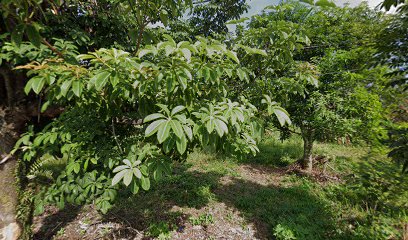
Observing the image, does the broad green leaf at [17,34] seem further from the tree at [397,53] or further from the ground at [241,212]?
the tree at [397,53]

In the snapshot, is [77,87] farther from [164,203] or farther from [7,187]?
[164,203]

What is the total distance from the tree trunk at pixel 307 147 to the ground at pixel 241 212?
297 mm

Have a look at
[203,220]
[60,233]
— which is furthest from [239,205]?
[60,233]

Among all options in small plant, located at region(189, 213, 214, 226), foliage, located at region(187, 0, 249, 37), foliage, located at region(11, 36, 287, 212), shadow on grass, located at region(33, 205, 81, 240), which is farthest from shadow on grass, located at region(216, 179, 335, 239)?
foliage, located at region(187, 0, 249, 37)

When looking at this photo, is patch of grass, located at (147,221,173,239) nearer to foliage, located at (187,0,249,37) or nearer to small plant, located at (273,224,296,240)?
small plant, located at (273,224,296,240)

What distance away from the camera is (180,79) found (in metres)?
1.25

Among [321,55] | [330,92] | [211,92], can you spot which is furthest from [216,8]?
[211,92]

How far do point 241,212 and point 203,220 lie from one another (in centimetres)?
68

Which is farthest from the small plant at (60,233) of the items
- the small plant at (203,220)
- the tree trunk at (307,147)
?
the tree trunk at (307,147)

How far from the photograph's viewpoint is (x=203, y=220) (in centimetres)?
326

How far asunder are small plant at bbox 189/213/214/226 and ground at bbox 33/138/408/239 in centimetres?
1

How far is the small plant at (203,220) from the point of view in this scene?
3.20m

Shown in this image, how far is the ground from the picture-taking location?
2674mm

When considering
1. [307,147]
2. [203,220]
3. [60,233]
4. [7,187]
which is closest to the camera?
[7,187]
